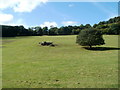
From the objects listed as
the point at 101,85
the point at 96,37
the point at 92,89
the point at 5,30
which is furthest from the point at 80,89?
the point at 5,30

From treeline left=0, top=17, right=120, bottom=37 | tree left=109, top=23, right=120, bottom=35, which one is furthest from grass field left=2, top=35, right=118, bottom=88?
treeline left=0, top=17, right=120, bottom=37

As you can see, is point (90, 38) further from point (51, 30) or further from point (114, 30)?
point (51, 30)

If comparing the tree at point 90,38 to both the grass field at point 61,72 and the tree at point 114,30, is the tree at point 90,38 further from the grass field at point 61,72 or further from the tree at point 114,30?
the tree at point 114,30

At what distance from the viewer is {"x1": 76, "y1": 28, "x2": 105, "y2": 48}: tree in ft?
126

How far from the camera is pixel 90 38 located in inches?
1518

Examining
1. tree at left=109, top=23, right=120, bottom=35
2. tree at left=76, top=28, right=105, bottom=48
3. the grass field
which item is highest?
tree at left=109, top=23, right=120, bottom=35

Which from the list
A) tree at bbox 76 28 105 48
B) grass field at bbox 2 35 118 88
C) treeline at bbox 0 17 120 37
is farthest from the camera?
treeline at bbox 0 17 120 37

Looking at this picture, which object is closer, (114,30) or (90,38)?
(90,38)

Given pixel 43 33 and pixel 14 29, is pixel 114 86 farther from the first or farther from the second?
pixel 43 33

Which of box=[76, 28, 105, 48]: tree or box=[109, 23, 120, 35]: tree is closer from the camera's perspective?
box=[76, 28, 105, 48]: tree

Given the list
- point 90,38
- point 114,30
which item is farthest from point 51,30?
point 90,38

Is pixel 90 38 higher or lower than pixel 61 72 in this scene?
higher

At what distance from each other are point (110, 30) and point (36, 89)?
78.7m

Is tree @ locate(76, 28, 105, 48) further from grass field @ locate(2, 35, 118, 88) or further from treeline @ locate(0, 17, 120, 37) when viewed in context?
treeline @ locate(0, 17, 120, 37)
